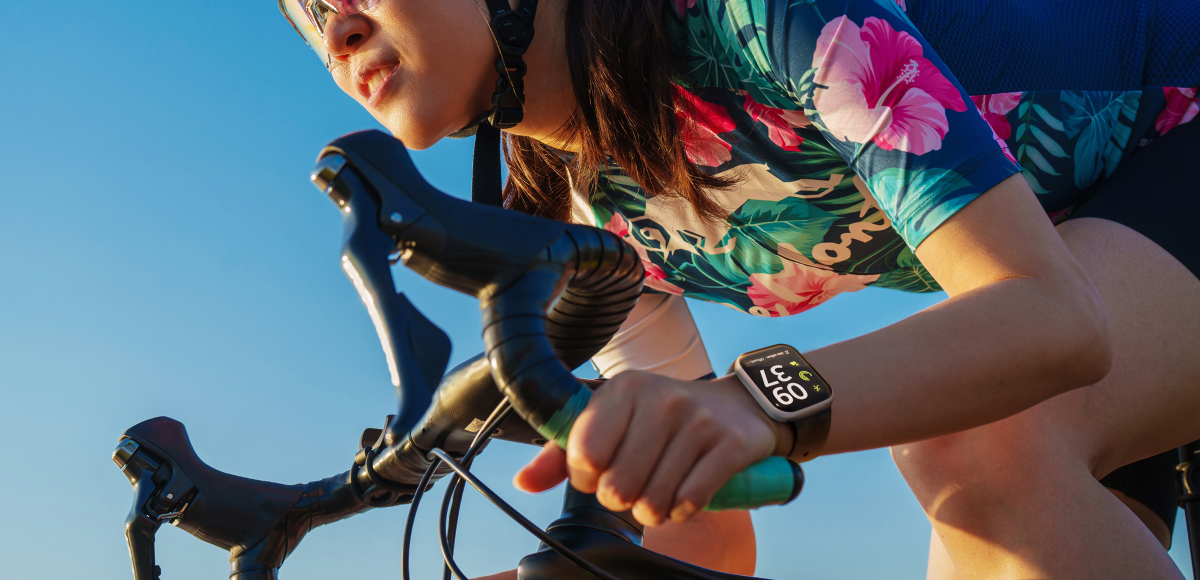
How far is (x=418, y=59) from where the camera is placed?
3.34 feet

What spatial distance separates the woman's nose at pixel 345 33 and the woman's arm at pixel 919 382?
2.43ft

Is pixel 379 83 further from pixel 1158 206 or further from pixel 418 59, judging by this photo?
pixel 1158 206

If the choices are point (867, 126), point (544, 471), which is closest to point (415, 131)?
point (867, 126)

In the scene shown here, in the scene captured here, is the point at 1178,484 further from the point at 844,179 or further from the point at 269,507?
the point at 269,507

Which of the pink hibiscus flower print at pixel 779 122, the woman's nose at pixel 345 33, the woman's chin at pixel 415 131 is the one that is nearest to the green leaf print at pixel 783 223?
the pink hibiscus flower print at pixel 779 122

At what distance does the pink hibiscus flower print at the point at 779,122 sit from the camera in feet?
3.12

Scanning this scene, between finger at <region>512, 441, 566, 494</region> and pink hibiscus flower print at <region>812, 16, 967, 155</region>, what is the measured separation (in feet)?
1.42

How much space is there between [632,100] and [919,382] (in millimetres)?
579

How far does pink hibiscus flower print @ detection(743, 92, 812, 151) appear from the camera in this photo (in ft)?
3.12

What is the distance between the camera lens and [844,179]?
103cm

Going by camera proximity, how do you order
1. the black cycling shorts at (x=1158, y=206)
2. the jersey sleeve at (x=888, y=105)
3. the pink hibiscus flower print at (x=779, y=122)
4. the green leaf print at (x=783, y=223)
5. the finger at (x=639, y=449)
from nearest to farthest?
the finger at (x=639, y=449), the jersey sleeve at (x=888, y=105), the black cycling shorts at (x=1158, y=206), the pink hibiscus flower print at (x=779, y=122), the green leaf print at (x=783, y=223)

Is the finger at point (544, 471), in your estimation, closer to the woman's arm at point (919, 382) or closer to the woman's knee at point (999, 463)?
the woman's arm at point (919, 382)

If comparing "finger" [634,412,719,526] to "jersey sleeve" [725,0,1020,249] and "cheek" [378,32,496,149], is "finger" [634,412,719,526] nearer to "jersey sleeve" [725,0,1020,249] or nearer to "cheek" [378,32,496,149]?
"jersey sleeve" [725,0,1020,249]

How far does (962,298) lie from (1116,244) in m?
0.34
